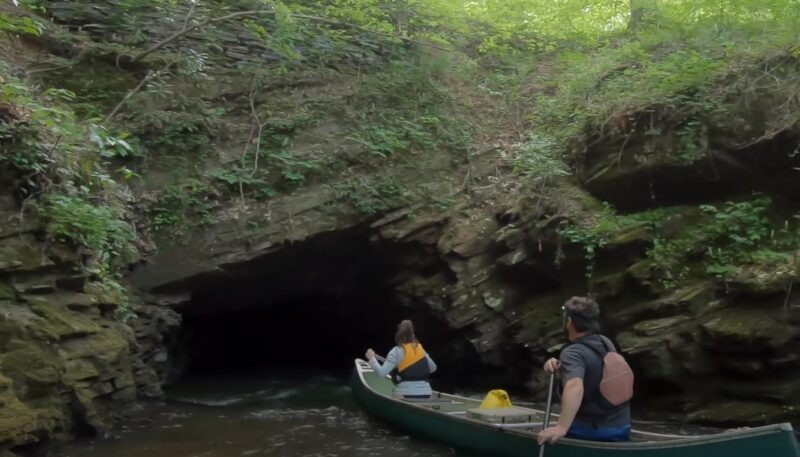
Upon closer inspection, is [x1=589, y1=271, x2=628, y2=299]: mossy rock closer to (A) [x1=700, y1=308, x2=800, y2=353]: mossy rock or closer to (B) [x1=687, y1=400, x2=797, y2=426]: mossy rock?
(A) [x1=700, y1=308, x2=800, y2=353]: mossy rock

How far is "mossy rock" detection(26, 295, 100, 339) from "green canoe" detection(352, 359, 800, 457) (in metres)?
3.94

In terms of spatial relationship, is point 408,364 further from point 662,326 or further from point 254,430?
point 662,326

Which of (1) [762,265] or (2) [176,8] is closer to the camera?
(1) [762,265]

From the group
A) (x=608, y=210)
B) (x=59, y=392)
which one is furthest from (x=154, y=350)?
(x=608, y=210)

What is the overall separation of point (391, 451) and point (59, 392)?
3.90m

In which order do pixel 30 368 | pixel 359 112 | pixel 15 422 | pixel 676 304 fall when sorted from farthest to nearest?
pixel 359 112, pixel 676 304, pixel 30 368, pixel 15 422

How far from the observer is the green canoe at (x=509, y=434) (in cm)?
531

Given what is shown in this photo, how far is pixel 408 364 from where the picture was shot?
9633 mm

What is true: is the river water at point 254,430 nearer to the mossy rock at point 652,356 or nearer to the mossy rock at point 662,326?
the mossy rock at point 652,356

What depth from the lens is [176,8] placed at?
1363cm

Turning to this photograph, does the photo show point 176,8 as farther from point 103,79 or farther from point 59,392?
point 59,392

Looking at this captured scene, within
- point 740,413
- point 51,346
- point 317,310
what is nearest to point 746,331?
point 740,413

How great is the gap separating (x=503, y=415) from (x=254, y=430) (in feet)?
12.1

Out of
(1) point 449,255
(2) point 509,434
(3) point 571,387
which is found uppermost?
(1) point 449,255
